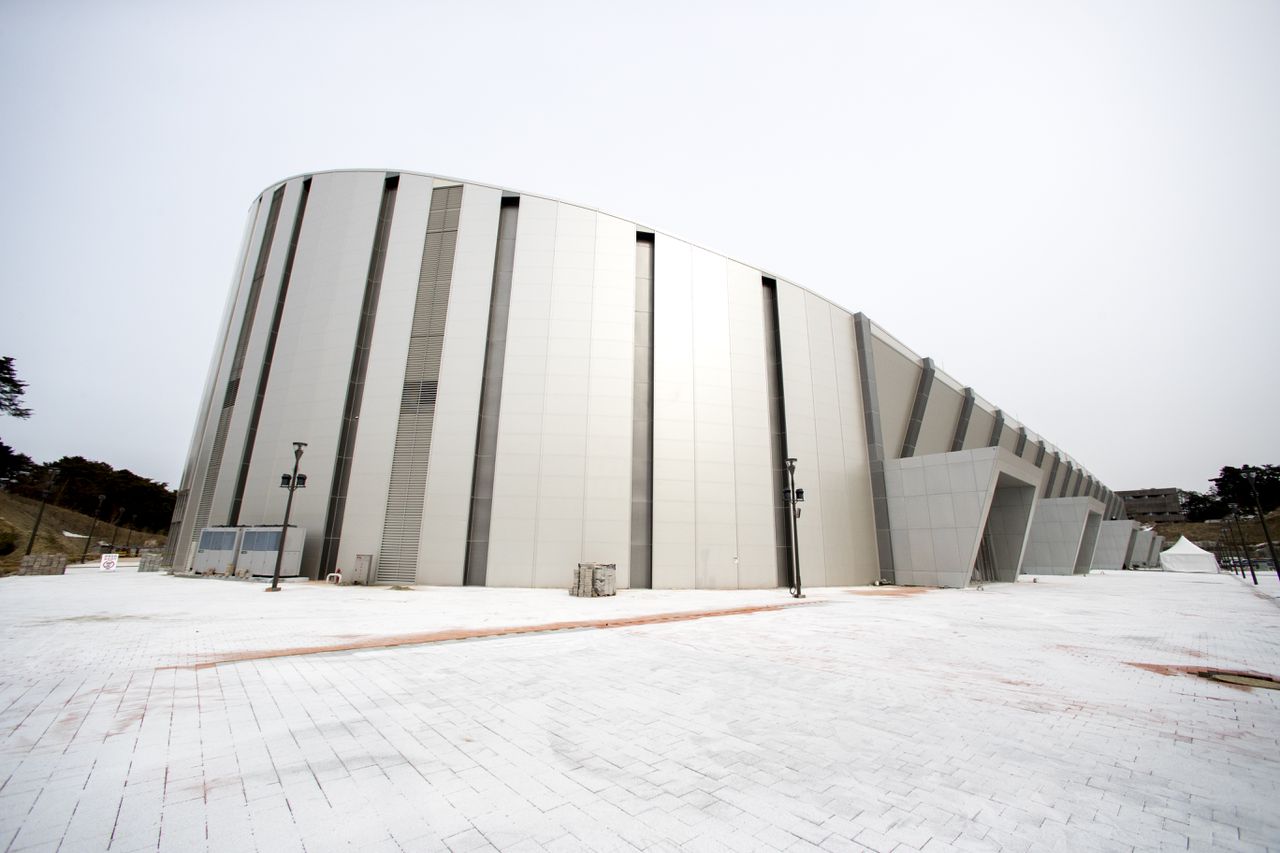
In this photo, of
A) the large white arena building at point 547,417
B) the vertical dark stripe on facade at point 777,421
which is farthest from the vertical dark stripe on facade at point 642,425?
the vertical dark stripe on facade at point 777,421

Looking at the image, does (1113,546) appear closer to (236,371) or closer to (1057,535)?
(1057,535)

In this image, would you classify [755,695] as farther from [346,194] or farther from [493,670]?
[346,194]

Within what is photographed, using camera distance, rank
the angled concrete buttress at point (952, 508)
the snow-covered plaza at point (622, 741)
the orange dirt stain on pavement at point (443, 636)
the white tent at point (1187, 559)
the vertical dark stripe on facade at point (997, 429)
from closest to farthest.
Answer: the snow-covered plaza at point (622, 741) < the orange dirt stain on pavement at point (443, 636) < the angled concrete buttress at point (952, 508) < the vertical dark stripe on facade at point (997, 429) < the white tent at point (1187, 559)

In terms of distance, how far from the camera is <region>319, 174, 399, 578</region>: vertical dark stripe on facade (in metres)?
23.7

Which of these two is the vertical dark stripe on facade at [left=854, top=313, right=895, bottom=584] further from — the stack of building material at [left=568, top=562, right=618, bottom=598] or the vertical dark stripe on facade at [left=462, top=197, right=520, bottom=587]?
the vertical dark stripe on facade at [left=462, top=197, right=520, bottom=587]

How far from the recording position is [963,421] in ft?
120

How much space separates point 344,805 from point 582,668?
446 cm

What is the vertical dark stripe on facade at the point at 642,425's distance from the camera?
23.5 m

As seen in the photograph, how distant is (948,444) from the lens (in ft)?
118

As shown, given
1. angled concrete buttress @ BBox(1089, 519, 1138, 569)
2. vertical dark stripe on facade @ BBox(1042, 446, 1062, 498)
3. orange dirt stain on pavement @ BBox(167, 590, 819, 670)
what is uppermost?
vertical dark stripe on facade @ BBox(1042, 446, 1062, 498)

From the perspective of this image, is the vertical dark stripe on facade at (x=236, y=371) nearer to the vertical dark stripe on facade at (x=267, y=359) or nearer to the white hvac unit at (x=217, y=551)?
the white hvac unit at (x=217, y=551)

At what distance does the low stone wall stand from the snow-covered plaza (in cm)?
2509

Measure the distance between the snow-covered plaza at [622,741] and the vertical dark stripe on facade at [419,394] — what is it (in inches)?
495

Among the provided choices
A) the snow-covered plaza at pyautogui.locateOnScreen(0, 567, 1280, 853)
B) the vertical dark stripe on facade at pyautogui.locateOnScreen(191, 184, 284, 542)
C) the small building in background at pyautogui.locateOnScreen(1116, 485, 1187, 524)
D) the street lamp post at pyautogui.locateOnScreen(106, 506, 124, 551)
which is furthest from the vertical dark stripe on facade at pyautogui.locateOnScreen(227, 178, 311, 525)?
the small building in background at pyautogui.locateOnScreen(1116, 485, 1187, 524)
